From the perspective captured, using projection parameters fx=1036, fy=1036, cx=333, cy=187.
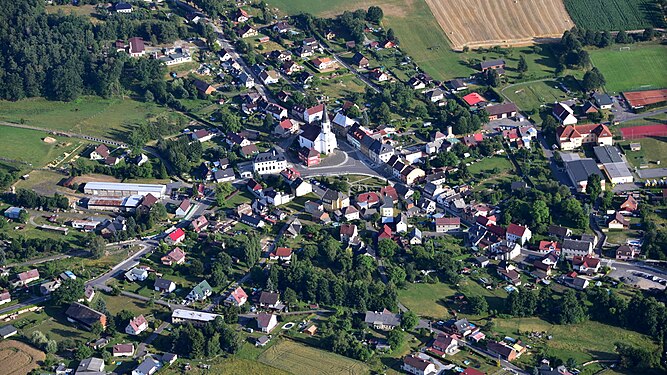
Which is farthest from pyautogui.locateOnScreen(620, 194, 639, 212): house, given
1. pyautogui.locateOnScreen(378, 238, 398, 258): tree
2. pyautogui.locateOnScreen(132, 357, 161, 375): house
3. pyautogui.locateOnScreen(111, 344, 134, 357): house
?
pyautogui.locateOnScreen(111, 344, 134, 357): house

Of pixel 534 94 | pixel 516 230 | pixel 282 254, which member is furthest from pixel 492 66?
pixel 282 254

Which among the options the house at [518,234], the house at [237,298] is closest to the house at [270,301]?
the house at [237,298]

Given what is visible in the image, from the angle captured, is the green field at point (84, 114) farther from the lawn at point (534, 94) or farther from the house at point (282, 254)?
the lawn at point (534, 94)

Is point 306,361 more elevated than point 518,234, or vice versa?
point 306,361

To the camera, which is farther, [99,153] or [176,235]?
[99,153]

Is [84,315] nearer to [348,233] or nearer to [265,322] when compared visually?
[265,322]

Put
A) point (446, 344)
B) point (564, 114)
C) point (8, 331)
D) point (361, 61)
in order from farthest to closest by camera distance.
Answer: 1. point (361, 61)
2. point (564, 114)
3. point (8, 331)
4. point (446, 344)

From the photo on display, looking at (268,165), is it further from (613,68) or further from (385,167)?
(613,68)
